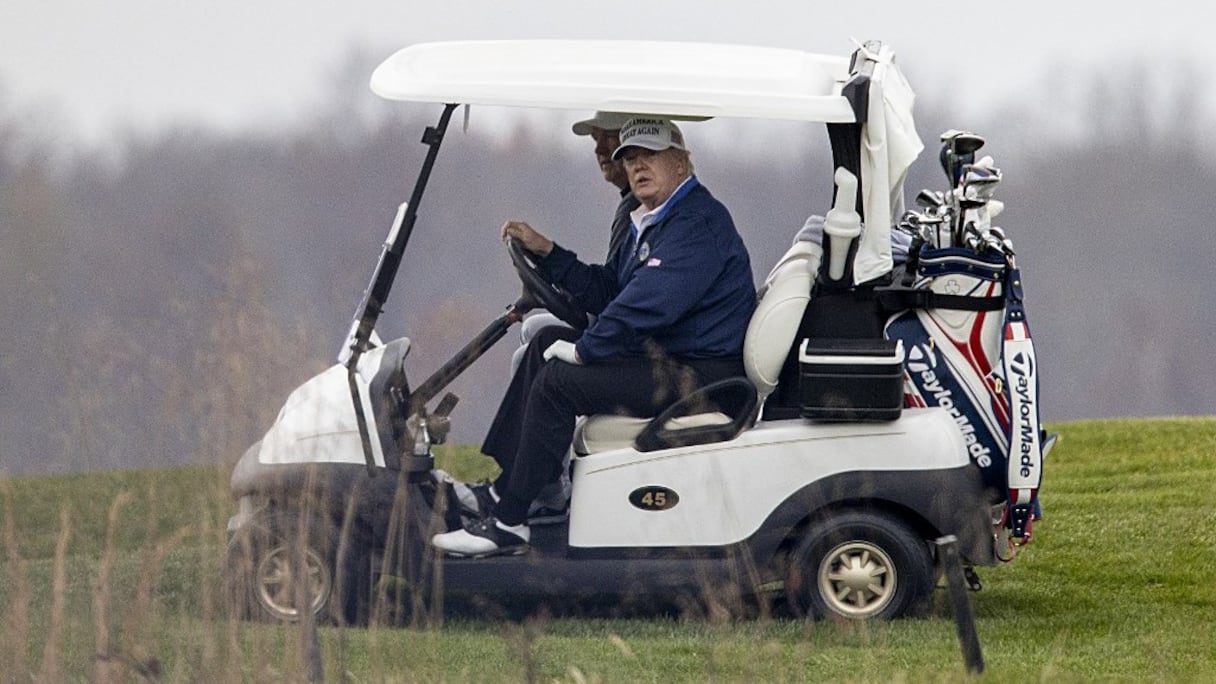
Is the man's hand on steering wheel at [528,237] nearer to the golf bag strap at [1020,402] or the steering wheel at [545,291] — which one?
the steering wheel at [545,291]

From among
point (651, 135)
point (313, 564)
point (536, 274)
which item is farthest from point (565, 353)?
point (313, 564)

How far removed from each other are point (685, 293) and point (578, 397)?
1.46 ft

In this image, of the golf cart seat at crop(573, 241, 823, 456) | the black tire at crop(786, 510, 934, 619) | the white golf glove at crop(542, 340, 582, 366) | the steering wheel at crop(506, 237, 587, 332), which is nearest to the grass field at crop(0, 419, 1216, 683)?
the black tire at crop(786, 510, 934, 619)

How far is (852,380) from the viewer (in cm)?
557

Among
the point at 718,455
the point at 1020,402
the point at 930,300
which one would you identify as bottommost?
the point at 718,455

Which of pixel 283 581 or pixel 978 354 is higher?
pixel 978 354

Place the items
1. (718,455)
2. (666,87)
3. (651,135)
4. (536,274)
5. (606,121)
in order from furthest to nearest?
(606,121) → (536,274) → (651,135) → (718,455) → (666,87)

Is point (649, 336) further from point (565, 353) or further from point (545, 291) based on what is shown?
point (545, 291)

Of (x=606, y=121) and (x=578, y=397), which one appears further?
(x=606, y=121)

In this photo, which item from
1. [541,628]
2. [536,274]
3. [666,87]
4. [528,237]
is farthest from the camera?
[528,237]

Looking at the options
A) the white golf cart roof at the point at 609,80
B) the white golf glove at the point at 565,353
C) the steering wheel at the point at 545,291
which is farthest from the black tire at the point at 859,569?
the white golf cart roof at the point at 609,80

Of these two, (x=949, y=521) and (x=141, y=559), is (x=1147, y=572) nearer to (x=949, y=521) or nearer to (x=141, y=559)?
(x=949, y=521)

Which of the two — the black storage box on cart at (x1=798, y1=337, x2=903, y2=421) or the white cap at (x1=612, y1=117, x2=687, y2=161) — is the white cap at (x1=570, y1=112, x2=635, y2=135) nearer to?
the white cap at (x1=612, y1=117, x2=687, y2=161)

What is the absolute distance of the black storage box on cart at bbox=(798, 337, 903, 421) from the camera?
557cm
